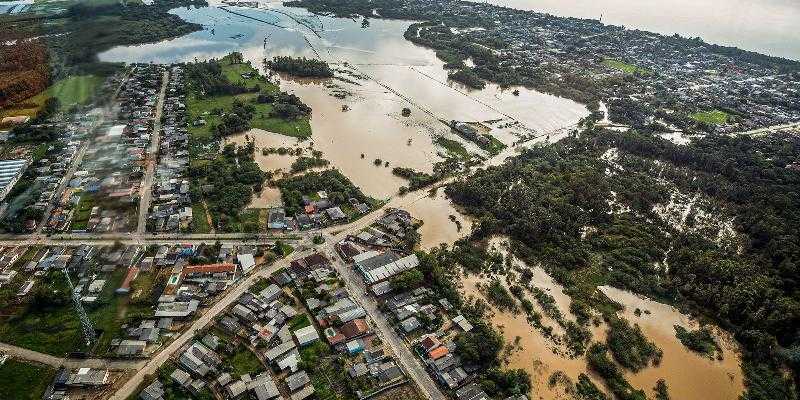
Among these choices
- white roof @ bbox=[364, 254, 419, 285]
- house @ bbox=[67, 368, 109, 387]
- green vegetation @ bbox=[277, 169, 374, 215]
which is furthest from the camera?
green vegetation @ bbox=[277, 169, 374, 215]

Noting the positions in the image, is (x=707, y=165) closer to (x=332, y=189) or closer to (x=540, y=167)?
(x=540, y=167)

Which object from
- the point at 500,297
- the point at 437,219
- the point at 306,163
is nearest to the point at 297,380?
the point at 500,297

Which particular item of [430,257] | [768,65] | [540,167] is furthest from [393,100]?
[768,65]

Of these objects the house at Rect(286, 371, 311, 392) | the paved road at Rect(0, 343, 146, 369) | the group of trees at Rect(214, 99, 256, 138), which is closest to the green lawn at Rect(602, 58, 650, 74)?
the group of trees at Rect(214, 99, 256, 138)

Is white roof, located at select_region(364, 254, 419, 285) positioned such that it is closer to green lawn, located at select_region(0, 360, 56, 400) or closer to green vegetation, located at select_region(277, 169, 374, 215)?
green vegetation, located at select_region(277, 169, 374, 215)

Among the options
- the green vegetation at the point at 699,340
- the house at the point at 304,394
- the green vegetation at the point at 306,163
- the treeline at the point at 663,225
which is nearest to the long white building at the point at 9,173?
the green vegetation at the point at 306,163

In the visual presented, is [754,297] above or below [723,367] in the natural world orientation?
above
